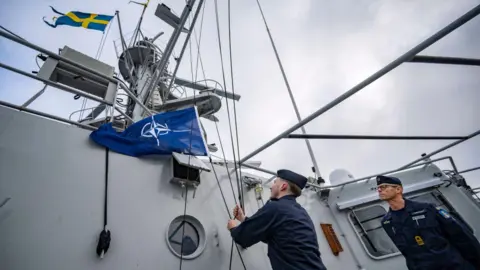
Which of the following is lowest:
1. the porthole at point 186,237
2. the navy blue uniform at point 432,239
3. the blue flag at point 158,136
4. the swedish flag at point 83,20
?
the navy blue uniform at point 432,239

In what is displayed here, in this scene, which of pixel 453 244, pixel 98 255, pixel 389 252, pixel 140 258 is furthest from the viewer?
pixel 389 252

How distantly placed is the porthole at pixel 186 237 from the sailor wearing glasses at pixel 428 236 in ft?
6.91

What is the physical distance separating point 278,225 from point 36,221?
1.87 metres

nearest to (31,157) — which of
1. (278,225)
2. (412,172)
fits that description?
(278,225)

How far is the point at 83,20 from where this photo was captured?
15.5ft

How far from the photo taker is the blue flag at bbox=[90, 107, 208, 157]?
8.11ft

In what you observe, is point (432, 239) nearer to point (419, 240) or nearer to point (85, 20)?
point (419, 240)

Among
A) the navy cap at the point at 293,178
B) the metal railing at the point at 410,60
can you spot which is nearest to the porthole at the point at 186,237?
the navy cap at the point at 293,178

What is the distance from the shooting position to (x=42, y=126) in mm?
2148

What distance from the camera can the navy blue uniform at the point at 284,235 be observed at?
5.81 ft

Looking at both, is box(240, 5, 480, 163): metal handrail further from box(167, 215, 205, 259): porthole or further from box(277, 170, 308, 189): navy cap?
box(167, 215, 205, 259): porthole

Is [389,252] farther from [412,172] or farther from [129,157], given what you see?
[129,157]

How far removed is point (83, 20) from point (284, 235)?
A: 217 inches

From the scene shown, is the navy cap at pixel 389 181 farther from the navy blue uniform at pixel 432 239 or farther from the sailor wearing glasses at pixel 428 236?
the navy blue uniform at pixel 432 239
